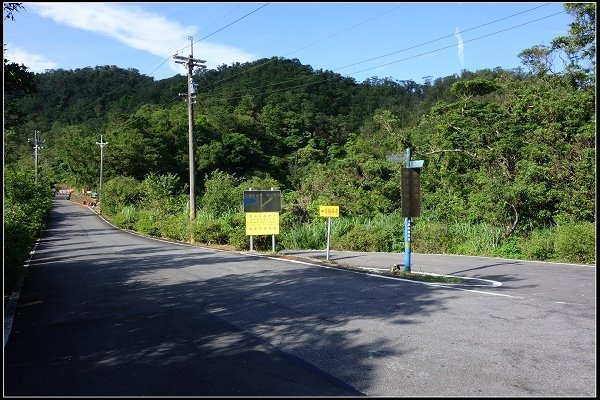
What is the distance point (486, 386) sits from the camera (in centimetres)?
499

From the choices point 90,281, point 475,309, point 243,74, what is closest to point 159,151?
point 243,74

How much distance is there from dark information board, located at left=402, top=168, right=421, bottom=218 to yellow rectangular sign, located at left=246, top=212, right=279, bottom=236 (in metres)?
6.56

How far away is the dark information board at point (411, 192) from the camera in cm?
1391

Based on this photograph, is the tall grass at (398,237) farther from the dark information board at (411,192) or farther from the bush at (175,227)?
the dark information board at (411,192)

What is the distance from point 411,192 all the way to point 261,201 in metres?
6.98

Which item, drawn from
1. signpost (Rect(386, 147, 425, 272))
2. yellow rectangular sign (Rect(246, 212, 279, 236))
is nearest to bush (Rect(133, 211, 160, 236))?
yellow rectangular sign (Rect(246, 212, 279, 236))

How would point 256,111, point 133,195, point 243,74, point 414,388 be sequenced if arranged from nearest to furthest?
1. point 414,388
2. point 133,195
3. point 256,111
4. point 243,74

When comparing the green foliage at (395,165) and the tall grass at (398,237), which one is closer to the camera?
the tall grass at (398,237)

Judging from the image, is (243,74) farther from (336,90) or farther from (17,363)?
(17,363)

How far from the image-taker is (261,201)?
1923cm

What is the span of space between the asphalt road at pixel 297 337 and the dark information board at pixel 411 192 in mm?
2288

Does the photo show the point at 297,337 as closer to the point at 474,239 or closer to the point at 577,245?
the point at 577,245

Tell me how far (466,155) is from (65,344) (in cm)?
3097

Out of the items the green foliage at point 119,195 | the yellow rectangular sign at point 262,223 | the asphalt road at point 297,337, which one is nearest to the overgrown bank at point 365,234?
the yellow rectangular sign at point 262,223
